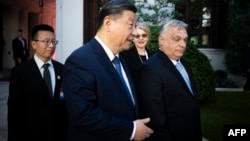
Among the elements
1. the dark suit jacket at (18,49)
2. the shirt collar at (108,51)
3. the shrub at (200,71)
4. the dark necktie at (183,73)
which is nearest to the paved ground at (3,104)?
the dark suit jacket at (18,49)

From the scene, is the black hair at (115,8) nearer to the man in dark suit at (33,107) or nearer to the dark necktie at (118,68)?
the dark necktie at (118,68)

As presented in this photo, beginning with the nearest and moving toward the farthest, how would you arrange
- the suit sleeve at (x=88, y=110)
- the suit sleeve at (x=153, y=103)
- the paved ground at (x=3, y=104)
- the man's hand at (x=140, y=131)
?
the suit sleeve at (x=88, y=110) → the man's hand at (x=140, y=131) → the suit sleeve at (x=153, y=103) → the paved ground at (x=3, y=104)

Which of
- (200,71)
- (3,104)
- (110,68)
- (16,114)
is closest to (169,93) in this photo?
(110,68)

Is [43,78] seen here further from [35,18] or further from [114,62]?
[35,18]

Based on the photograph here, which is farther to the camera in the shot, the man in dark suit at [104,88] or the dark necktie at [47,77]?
the dark necktie at [47,77]

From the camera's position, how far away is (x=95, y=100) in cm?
224

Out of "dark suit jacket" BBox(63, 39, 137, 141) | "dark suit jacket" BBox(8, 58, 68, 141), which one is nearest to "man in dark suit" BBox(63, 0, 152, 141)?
"dark suit jacket" BBox(63, 39, 137, 141)

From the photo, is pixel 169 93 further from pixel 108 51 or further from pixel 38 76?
pixel 38 76

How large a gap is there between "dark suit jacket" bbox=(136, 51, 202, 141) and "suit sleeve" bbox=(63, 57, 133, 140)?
22.8 inches

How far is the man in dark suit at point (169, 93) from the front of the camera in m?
2.84

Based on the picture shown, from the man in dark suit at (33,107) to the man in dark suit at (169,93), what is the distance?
2.35 feet

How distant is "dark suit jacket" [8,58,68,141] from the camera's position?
3008 mm

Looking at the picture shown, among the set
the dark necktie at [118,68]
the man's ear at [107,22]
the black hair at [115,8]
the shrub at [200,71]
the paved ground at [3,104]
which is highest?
the black hair at [115,8]

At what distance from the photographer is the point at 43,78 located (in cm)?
314
